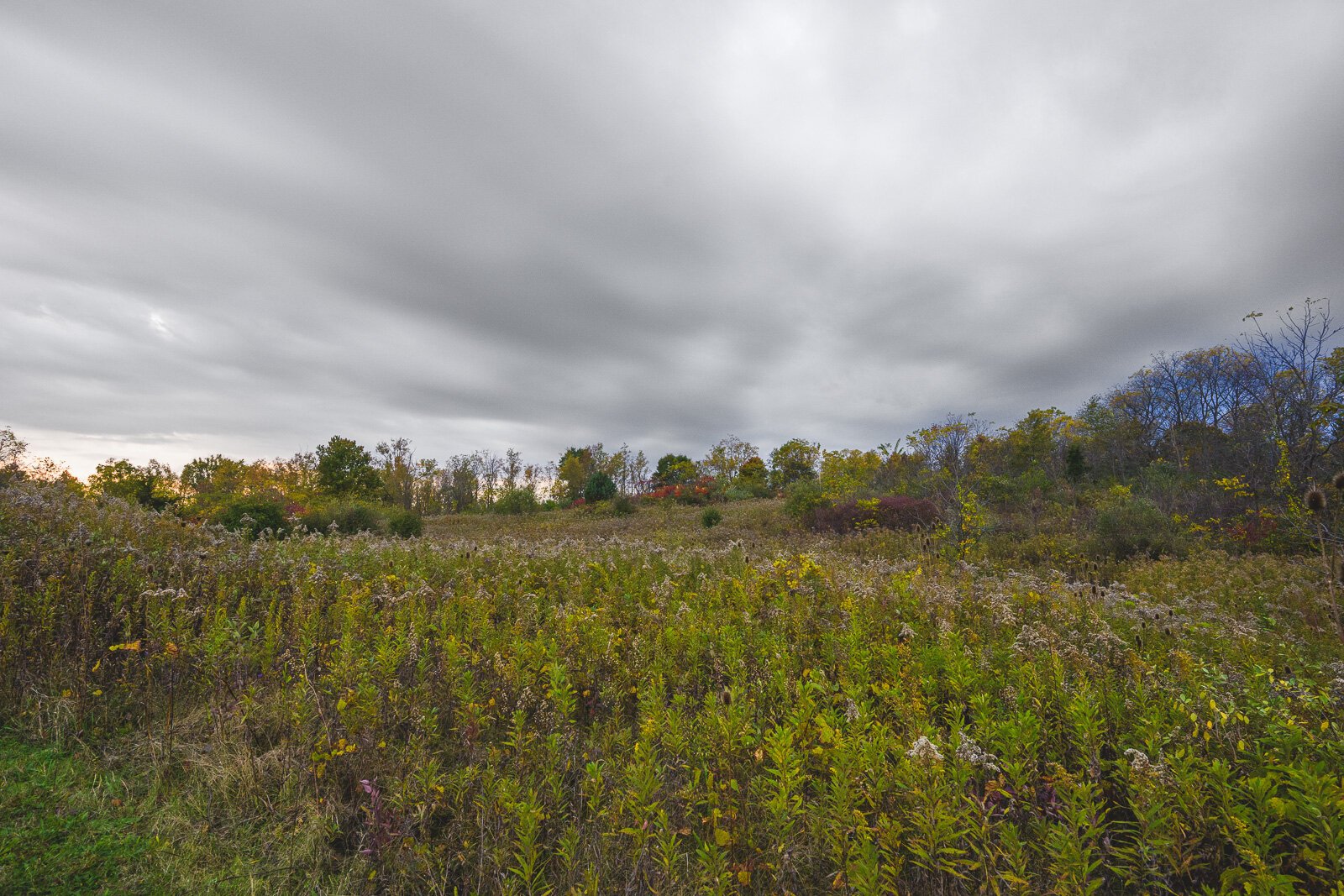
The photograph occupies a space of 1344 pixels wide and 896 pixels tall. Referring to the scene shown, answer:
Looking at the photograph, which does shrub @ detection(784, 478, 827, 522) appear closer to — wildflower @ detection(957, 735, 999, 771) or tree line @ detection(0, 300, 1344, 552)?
tree line @ detection(0, 300, 1344, 552)

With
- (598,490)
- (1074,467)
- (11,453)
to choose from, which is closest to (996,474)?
(1074,467)

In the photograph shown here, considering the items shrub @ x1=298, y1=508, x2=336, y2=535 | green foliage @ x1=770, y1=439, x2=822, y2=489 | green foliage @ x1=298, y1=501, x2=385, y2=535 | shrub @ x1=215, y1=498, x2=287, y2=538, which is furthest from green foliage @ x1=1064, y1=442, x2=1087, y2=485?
shrub @ x1=215, y1=498, x2=287, y2=538

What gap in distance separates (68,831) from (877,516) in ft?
49.2

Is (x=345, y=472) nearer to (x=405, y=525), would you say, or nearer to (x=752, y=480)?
(x=405, y=525)

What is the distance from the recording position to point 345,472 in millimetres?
26031

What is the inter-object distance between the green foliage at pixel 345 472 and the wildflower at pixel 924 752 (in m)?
28.1

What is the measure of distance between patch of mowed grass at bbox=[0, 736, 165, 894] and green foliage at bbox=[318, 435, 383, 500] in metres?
25.3

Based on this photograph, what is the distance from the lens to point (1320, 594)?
5.55 m

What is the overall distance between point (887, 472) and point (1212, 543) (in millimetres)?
14553

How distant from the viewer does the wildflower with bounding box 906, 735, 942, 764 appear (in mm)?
1811

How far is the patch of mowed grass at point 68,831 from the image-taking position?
6.38 ft

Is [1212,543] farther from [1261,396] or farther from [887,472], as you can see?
[887,472]

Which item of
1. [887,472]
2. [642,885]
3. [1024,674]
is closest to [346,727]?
[642,885]

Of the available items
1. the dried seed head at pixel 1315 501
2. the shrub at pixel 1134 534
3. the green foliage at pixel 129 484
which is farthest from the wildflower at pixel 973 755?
the green foliage at pixel 129 484
